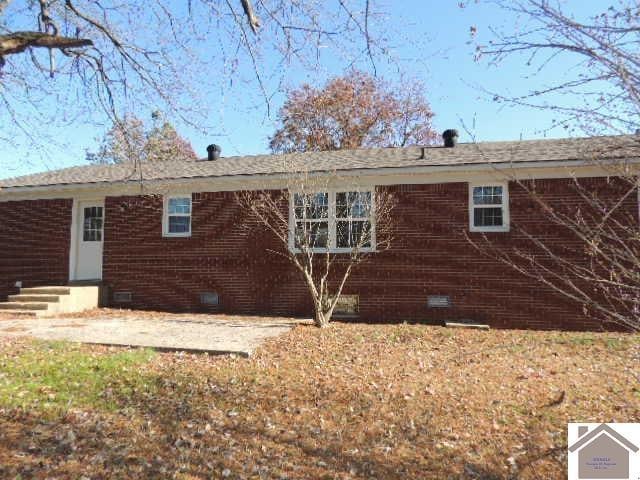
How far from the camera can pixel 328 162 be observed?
11.4 meters

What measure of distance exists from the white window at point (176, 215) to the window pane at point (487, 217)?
7.58 meters

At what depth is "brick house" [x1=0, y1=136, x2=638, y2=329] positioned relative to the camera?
9.37 m

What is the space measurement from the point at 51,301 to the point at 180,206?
3.93 m

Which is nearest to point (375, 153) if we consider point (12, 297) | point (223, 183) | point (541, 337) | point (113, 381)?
point (223, 183)

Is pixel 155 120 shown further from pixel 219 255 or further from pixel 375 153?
pixel 375 153

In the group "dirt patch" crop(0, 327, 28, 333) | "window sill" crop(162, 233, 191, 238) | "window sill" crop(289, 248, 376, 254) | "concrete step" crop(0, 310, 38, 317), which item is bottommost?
"dirt patch" crop(0, 327, 28, 333)

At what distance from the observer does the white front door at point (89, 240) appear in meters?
12.1

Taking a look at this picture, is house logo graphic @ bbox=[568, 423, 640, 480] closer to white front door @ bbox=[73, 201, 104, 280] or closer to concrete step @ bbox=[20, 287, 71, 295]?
concrete step @ bbox=[20, 287, 71, 295]

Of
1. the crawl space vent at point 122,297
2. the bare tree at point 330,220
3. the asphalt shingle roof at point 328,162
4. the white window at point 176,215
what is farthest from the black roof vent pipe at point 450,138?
the crawl space vent at point 122,297

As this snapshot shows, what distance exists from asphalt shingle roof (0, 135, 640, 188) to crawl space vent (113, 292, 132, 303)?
3.20 metres

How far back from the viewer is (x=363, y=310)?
33.0ft

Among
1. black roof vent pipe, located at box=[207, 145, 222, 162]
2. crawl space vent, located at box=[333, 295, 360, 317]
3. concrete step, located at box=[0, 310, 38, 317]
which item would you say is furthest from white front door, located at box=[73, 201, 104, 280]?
crawl space vent, located at box=[333, 295, 360, 317]

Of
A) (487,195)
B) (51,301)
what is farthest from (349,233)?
(51,301)

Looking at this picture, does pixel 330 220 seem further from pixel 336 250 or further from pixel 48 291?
pixel 48 291
